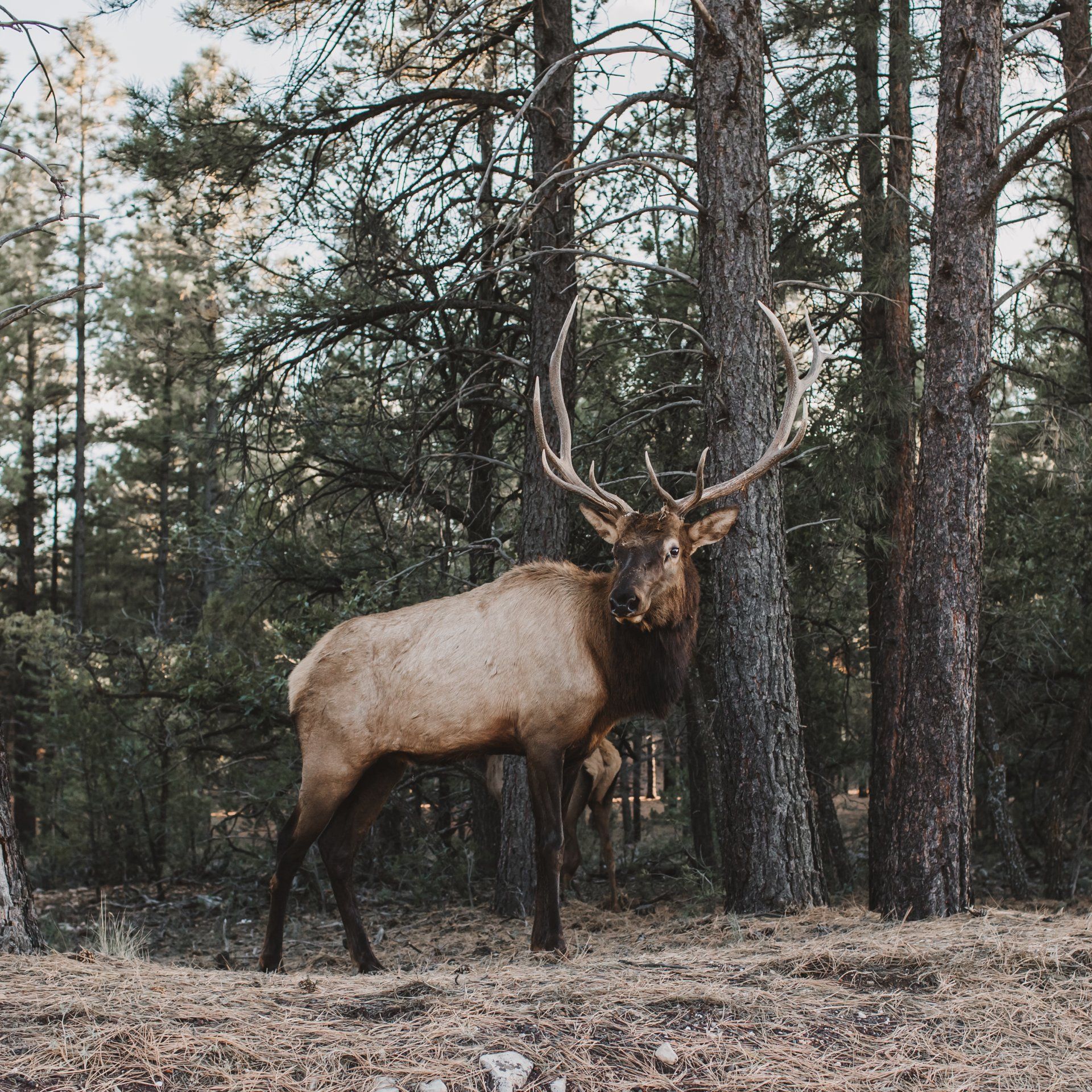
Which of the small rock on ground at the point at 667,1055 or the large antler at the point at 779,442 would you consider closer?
the small rock on ground at the point at 667,1055

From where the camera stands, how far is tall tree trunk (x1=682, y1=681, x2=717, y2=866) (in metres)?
12.0

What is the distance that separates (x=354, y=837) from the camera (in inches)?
232

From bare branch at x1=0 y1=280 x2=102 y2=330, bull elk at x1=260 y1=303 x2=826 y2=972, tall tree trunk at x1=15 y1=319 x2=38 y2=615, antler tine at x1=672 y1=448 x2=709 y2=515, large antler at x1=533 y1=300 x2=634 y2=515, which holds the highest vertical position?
tall tree trunk at x1=15 y1=319 x2=38 y2=615

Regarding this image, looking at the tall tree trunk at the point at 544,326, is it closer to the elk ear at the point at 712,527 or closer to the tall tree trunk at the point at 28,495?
the elk ear at the point at 712,527

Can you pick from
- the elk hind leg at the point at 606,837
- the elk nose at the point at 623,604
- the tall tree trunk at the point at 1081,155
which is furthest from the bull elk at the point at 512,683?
the tall tree trunk at the point at 1081,155

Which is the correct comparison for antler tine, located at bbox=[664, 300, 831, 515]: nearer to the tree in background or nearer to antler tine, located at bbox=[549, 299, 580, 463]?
antler tine, located at bbox=[549, 299, 580, 463]

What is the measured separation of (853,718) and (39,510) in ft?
64.6

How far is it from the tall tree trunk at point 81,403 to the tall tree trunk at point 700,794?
46.2 feet

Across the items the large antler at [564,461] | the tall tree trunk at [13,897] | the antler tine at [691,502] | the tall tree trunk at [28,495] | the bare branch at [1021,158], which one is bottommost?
the tall tree trunk at [13,897]

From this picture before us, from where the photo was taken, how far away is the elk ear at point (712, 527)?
5863 mm

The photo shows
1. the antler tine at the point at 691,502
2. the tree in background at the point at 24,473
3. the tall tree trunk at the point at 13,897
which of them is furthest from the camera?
the tree in background at the point at 24,473

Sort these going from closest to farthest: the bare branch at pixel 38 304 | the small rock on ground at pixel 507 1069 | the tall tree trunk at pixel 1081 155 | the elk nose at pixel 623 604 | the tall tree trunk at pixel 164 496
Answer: the small rock on ground at pixel 507 1069 → the bare branch at pixel 38 304 → the elk nose at pixel 623 604 → the tall tree trunk at pixel 1081 155 → the tall tree trunk at pixel 164 496

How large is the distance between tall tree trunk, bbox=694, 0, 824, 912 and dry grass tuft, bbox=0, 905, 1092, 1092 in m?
1.43

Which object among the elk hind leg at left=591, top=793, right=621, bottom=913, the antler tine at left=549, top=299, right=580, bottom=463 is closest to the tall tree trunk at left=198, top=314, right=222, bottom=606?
the antler tine at left=549, top=299, right=580, bottom=463
